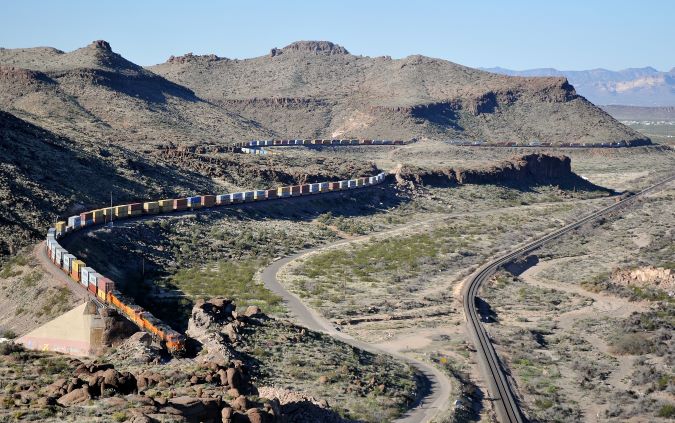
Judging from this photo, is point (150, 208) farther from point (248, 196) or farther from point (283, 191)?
point (283, 191)

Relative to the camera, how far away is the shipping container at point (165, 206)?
7656cm

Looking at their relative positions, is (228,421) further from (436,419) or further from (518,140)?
(518,140)

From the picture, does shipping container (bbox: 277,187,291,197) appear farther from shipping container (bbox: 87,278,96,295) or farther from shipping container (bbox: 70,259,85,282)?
shipping container (bbox: 87,278,96,295)

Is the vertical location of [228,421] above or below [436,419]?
above

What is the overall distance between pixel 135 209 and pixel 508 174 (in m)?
66.3

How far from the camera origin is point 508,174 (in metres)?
126

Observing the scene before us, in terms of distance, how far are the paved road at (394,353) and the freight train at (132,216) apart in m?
10.4

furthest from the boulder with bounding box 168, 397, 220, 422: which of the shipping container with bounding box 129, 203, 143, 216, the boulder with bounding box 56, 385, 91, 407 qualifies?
the shipping container with bounding box 129, 203, 143, 216

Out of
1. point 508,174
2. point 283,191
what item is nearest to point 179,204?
point 283,191

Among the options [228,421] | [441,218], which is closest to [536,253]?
[441,218]

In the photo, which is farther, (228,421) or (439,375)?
(439,375)

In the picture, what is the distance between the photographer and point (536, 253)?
272ft

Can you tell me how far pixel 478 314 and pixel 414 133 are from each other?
13060cm

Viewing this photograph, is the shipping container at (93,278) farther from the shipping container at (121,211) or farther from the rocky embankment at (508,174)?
the rocky embankment at (508,174)
